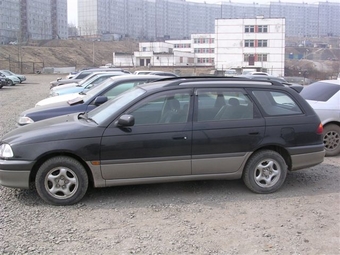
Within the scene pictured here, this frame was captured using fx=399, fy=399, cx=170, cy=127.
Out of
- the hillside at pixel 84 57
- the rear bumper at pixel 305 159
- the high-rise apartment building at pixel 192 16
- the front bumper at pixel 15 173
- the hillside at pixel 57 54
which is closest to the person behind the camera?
the front bumper at pixel 15 173

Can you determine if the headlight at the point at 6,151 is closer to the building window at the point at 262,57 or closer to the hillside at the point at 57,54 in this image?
the hillside at the point at 57,54

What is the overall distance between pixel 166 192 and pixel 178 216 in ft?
2.90

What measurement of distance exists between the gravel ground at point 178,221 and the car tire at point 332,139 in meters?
2.21

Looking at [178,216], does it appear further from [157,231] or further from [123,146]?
[123,146]

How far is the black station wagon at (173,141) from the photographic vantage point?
5059 millimetres

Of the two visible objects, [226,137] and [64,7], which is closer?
[226,137]

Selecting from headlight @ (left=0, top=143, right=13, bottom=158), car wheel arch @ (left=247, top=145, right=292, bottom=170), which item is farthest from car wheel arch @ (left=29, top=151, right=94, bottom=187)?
car wheel arch @ (left=247, top=145, right=292, bottom=170)

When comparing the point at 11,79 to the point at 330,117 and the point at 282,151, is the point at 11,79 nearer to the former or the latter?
the point at 330,117

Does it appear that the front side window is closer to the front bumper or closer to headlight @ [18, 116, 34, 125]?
the front bumper

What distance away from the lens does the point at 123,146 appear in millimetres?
5141

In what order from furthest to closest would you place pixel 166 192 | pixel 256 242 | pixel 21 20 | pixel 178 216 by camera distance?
pixel 21 20 < pixel 166 192 < pixel 178 216 < pixel 256 242

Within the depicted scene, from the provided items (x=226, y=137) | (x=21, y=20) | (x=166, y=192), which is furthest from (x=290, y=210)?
(x=21, y=20)

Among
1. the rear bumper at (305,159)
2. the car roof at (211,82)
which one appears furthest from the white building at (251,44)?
the rear bumper at (305,159)

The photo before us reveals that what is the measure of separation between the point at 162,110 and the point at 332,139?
14.2 ft
